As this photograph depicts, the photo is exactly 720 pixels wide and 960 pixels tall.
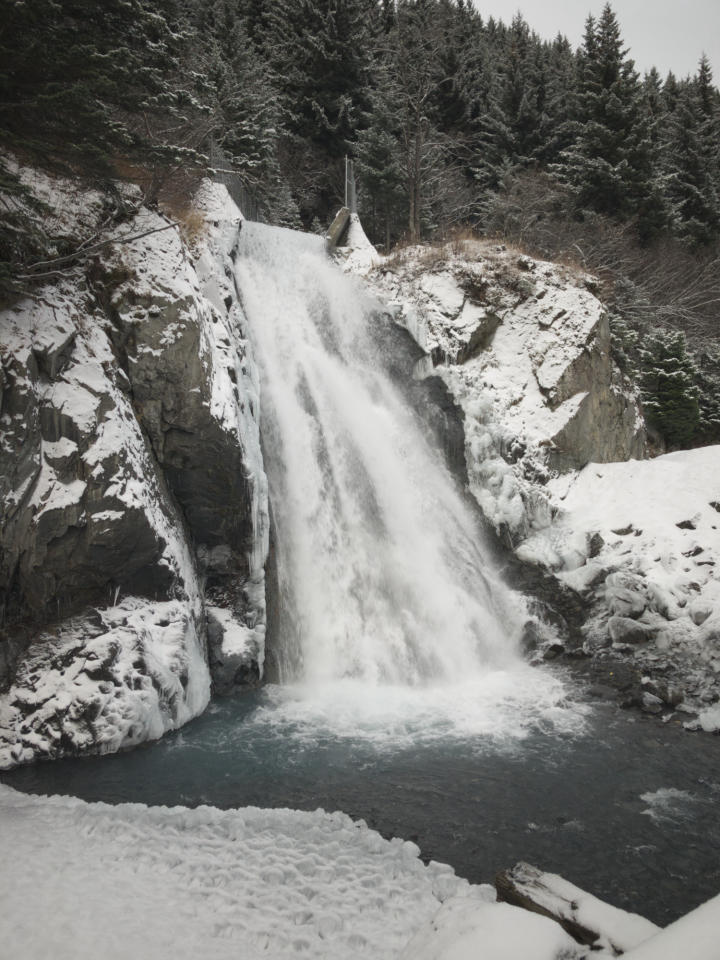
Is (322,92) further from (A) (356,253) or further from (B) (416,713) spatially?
(B) (416,713)

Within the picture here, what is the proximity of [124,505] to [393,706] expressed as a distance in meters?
4.53

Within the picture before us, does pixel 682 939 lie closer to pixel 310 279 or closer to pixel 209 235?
pixel 209 235

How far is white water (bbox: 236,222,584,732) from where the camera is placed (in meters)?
9.01

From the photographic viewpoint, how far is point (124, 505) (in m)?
7.34

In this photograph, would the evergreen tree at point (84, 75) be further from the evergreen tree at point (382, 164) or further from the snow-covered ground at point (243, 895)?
the evergreen tree at point (382, 164)

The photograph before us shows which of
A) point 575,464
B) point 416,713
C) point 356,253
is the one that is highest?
point 356,253

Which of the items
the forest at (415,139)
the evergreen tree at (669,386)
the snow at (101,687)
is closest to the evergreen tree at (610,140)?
the forest at (415,139)

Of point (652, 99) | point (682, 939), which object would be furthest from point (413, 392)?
point (652, 99)

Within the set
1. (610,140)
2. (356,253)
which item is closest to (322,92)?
(610,140)

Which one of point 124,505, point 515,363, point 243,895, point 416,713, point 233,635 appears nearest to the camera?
point 243,895

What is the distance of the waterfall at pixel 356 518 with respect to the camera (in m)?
9.39

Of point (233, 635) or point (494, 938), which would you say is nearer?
point (494, 938)

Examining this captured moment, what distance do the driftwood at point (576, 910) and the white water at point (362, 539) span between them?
4.03m

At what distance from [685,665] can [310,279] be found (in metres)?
11.6
